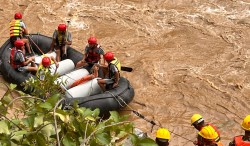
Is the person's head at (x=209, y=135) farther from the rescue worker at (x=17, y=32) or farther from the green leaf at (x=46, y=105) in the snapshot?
the rescue worker at (x=17, y=32)

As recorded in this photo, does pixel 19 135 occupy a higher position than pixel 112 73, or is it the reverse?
pixel 19 135

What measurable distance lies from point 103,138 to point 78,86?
5247 mm

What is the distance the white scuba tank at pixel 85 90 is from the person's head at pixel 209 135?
2.72 m

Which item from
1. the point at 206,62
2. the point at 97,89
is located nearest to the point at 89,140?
the point at 97,89

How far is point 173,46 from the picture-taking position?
9.71m

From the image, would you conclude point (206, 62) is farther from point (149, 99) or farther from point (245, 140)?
point (245, 140)

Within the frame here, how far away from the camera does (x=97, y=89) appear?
7121 millimetres

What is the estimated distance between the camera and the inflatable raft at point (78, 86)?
6660 mm

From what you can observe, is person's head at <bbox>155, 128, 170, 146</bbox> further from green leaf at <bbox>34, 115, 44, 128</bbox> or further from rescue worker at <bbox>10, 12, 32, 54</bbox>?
rescue worker at <bbox>10, 12, 32, 54</bbox>

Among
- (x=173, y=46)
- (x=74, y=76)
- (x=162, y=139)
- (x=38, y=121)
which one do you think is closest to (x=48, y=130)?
(x=38, y=121)

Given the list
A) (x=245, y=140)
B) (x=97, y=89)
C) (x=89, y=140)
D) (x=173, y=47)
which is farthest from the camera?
(x=173, y=47)

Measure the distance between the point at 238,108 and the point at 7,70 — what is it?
14.5ft

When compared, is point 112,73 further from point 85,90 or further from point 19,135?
point 19,135

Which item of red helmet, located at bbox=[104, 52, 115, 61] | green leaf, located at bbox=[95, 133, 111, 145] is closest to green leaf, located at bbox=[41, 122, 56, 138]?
green leaf, located at bbox=[95, 133, 111, 145]
